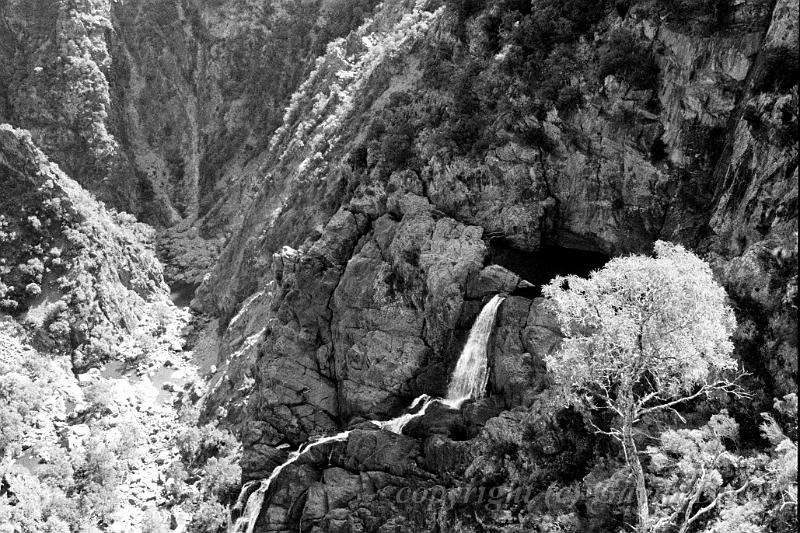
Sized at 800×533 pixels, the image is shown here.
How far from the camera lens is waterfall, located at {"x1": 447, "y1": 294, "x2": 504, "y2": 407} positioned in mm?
47594

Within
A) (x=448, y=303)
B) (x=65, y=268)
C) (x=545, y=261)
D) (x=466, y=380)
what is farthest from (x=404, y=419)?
(x=65, y=268)

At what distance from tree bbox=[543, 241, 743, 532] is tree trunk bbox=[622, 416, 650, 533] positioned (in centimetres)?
4

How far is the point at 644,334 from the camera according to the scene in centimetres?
3206

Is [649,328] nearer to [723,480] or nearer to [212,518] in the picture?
[723,480]

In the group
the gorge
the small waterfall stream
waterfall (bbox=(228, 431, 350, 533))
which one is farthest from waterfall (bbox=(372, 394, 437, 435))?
waterfall (bbox=(228, 431, 350, 533))

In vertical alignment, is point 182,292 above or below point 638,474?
above

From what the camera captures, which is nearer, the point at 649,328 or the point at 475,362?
the point at 649,328

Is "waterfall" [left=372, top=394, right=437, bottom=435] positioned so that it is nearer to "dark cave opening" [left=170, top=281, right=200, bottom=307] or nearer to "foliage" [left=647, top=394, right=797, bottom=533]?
"foliage" [left=647, top=394, right=797, bottom=533]

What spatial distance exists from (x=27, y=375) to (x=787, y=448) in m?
74.4

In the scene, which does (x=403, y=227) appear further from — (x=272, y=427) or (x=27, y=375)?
(x=27, y=375)

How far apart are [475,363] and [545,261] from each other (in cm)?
1092

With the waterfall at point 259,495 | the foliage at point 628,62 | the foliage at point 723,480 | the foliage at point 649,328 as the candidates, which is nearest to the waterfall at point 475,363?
the waterfall at point 259,495

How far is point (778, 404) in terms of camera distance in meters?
31.9

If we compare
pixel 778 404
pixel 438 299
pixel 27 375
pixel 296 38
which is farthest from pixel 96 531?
pixel 296 38
